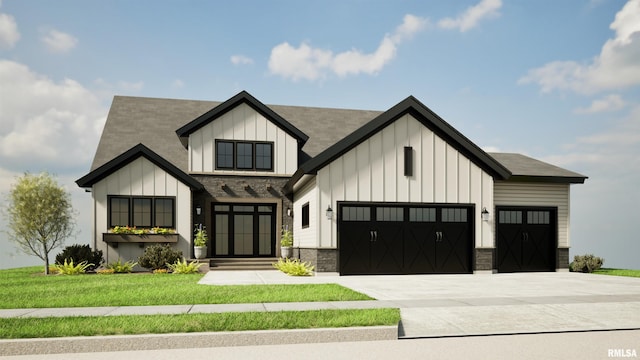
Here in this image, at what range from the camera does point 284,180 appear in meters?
25.2

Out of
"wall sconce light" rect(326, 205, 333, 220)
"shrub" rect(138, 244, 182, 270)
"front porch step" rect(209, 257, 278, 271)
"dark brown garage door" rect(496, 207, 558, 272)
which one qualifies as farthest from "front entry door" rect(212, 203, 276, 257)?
"dark brown garage door" rect(496, 207, 558, 272)

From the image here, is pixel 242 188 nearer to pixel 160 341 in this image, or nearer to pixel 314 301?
pixel 314 301

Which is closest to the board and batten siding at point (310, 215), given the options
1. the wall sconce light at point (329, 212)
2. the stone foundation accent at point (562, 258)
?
the wall sconce light at point (329, 212)

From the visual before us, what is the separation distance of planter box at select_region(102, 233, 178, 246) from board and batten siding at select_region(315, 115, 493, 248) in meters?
6.99

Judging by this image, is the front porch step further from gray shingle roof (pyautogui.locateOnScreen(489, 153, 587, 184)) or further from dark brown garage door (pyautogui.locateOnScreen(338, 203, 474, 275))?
gray shingle roof (pyautogui.locateOnScreen(489, 153, 587, 184))

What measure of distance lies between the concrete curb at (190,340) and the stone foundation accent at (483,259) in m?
13.5

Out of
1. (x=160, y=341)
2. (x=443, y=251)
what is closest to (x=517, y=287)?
(x=443, y=251)

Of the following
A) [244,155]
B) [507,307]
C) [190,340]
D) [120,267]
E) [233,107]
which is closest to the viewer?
[190,340]

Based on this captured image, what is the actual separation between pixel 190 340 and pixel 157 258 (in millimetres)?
13893

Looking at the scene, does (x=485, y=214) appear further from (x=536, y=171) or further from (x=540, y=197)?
(x=536, y=171)

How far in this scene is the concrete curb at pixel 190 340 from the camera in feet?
26.1

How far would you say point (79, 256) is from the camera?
21.3m

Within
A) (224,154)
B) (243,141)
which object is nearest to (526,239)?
(243,141)

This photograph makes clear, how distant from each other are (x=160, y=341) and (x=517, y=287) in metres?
11.0
